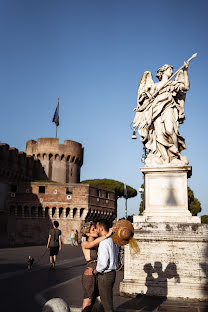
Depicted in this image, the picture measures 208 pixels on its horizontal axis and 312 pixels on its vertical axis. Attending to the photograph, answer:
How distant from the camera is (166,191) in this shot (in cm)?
596

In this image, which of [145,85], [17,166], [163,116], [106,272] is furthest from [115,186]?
[106,272]

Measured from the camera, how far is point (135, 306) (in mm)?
4816

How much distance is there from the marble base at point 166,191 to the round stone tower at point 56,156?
145 feet

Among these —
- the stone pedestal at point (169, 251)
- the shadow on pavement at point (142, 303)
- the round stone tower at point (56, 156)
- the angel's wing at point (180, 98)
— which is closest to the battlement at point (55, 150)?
the round stone tower at point (56, 156)

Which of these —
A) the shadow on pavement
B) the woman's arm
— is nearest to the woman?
the woman's arm

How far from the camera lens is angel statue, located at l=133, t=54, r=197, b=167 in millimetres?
6273

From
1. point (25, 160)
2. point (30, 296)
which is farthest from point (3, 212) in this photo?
point (30, 296)

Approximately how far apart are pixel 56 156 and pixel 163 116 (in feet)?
145

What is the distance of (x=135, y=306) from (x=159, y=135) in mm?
3236

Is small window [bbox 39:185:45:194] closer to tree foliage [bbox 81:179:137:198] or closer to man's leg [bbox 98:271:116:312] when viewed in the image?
tree foliage [bbox 81:179:137:198]

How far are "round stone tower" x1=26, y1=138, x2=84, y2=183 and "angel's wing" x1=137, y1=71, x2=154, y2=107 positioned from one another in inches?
1711

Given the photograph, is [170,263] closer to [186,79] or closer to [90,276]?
[90,276]

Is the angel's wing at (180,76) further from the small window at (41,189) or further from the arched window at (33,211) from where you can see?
the arched window at (33,211)

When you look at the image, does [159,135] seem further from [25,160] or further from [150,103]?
[25,160]
